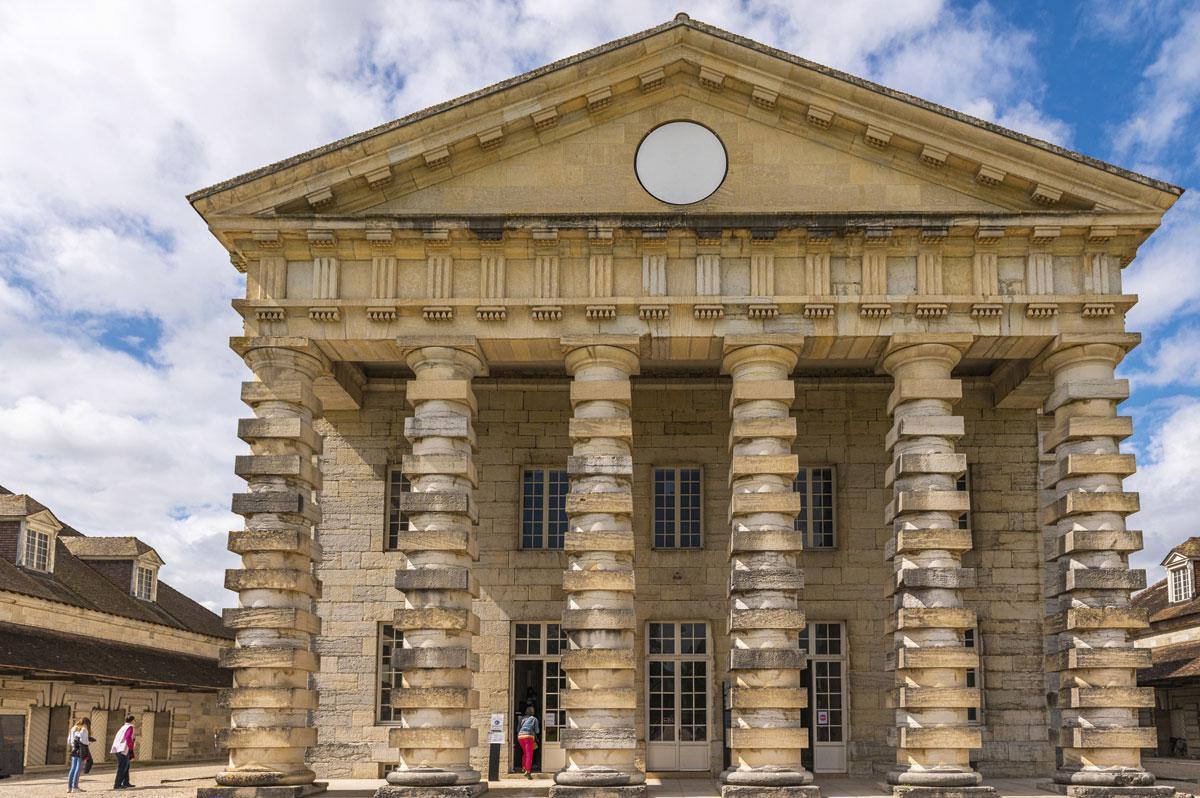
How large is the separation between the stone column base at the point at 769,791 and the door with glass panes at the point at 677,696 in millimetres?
5305

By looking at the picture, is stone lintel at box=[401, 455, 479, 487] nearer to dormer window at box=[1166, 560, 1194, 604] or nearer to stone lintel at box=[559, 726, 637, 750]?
stone lintel at box=[559, 726, 637, 750]

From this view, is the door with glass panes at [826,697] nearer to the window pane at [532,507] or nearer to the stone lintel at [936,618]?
the stone lintel at [936,618]

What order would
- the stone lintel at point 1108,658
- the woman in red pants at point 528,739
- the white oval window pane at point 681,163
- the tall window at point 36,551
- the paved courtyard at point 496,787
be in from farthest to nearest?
the tall window at point 36,551 → the woman in red pants at point 528,739 → the white oval window pane at point 681,163 → the paved courtyard at point 496,787 → the stone lintel at point 1108,658

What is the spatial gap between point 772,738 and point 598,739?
8.87 ft

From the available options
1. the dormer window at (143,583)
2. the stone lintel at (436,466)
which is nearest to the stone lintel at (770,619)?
the stone lintel at (436,466)

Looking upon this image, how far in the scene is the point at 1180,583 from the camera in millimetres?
43219

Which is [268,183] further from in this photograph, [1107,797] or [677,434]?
[1107,797]

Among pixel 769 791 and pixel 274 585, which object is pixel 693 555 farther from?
pixel 274 585

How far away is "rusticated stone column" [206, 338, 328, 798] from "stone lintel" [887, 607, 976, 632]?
983 centimetres

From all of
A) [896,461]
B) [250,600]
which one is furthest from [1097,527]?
[250,600]

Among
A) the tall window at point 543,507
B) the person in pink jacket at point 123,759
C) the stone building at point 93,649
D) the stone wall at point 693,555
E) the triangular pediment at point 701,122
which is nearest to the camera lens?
the triangular pediment at point 701,122

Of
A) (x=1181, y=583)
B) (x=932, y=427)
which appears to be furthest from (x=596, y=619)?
(x=1181, y=583)

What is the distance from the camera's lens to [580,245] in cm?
2152

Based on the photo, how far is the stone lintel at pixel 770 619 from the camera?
65.4 ft
